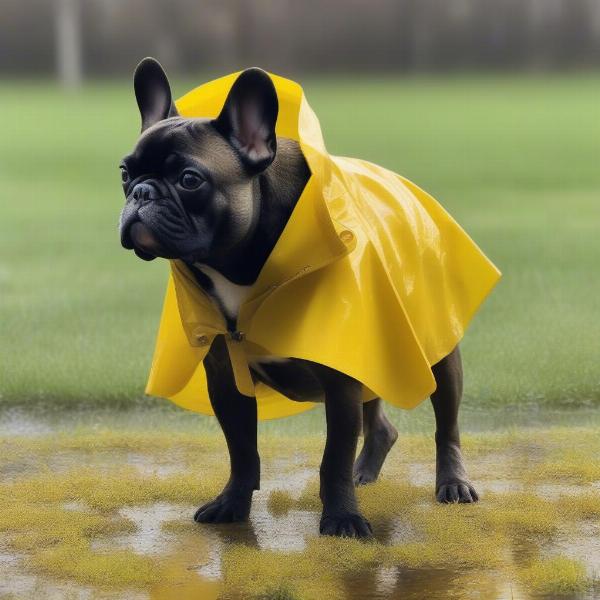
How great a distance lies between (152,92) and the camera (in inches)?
162

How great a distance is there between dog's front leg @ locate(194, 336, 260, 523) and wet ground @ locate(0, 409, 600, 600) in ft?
0.21

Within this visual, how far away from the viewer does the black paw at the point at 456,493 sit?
14.8ft

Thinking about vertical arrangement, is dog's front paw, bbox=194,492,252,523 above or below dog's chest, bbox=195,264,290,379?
below

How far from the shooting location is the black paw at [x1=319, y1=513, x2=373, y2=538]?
13.4 ft

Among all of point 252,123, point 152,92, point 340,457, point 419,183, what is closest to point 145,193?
point 252,123

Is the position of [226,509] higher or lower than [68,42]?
higher

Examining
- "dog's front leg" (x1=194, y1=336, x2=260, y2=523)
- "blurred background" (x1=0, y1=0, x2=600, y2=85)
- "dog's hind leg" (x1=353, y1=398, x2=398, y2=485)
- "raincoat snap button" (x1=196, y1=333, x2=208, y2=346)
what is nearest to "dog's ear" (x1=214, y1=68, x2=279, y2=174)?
"raincoat snap button" (x1=196, y1=333, x2=208, y2=346)

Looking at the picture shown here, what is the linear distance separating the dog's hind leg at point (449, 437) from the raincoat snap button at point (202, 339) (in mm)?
796

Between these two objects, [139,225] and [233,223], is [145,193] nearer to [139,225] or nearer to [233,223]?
[139,225]

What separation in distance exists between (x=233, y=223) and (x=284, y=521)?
3.40 feet

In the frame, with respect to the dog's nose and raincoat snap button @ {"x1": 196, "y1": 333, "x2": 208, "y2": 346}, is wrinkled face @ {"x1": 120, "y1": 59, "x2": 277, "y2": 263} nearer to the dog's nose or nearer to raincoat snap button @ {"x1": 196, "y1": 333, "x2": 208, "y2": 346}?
the dog's nose

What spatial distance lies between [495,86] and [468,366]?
68.4 ft

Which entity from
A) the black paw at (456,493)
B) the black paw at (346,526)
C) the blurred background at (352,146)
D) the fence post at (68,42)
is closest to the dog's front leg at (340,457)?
the black paw at (346,526)

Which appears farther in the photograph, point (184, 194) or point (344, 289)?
point (344, 289)
